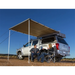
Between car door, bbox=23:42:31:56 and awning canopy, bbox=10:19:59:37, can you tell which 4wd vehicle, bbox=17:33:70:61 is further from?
awning canopy, bbox=10:19:59:37

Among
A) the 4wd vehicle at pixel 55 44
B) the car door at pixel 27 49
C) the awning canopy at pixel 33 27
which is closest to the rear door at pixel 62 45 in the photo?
the 4wd vehicle at pixel 55 44

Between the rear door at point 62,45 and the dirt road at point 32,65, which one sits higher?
the rear door at point 62,45

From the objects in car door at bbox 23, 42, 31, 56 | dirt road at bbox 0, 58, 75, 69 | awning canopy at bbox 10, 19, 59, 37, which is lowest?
dirt road at bbox 0, 58, 75, 69

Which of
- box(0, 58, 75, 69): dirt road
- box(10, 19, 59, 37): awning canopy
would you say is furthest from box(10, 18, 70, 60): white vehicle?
box(0, 58, 75, 69): dirt road

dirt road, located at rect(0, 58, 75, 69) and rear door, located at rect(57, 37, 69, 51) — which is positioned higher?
rear door, located at rect(57, 37, 69, 51)

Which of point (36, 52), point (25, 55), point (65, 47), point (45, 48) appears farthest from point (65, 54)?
point (25, 55)

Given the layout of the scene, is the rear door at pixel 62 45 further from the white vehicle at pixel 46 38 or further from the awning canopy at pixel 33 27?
the awning canopy at pixel 33 27

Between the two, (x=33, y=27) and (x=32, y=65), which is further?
(x=33, y=27)

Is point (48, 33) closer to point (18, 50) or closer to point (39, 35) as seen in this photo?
point (39, 35)

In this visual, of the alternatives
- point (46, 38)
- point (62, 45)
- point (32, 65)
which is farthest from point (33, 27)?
point (32, 65)

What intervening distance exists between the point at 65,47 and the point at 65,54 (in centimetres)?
50

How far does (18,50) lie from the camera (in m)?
9.59

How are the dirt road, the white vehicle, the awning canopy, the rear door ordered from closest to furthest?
the dirt road → the awning canopy → the white vehicle → the rear door

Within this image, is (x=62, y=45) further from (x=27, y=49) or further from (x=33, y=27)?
(x=27, y=49)
